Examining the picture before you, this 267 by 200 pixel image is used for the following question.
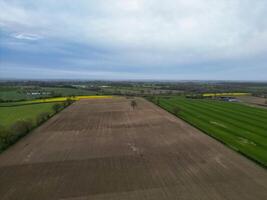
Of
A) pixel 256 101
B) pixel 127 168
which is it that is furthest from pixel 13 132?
pixel 256 101

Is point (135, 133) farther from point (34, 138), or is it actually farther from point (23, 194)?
point (23, 194)

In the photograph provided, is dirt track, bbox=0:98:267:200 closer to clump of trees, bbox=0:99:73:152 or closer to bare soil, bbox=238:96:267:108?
clump of trees, bbox=0:99:73:152

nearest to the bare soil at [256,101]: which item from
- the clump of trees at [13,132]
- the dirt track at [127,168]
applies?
the dirt track at [127,168]

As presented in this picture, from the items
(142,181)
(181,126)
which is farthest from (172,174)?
(181,126)

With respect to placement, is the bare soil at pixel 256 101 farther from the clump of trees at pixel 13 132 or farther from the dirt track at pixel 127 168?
the clump of trees at pixel 13 132

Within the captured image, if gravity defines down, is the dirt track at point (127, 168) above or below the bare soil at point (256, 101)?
below

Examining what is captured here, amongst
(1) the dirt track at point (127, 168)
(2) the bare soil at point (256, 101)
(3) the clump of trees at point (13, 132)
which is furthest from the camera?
(2) the bare soil at point (256, 101)

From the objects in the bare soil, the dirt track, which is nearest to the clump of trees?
the dirt track

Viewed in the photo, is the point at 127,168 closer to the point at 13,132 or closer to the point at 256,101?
the point at 13,132

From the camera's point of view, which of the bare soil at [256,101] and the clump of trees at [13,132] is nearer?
the clump of trees at [13,132]
